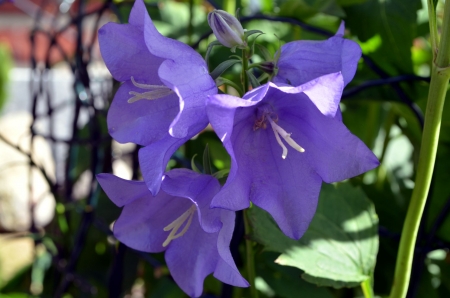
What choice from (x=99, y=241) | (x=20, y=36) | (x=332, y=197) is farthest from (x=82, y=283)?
(x=20, y=36)

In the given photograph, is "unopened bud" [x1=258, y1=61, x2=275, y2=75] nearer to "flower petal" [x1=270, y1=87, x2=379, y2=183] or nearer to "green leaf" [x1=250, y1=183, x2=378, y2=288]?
"flower petal" [x1=270, y1=87, x2=379, y2=183]

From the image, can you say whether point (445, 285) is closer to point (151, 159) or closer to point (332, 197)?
point (332, 197)

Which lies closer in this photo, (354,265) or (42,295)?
(354,265)

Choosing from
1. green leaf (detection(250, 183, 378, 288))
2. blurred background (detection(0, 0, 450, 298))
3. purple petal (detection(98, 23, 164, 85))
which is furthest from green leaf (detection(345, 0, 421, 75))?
purple petal (detection(98, 23, 164, 85))

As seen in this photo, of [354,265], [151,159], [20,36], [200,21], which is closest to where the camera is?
[151,159]

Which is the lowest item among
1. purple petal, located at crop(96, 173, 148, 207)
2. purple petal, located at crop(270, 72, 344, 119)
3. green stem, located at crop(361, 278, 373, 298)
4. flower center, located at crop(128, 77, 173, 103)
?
green stem, located at crop(361, 278, 373, 298)

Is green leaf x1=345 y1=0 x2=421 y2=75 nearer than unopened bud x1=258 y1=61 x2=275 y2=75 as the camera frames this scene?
No
